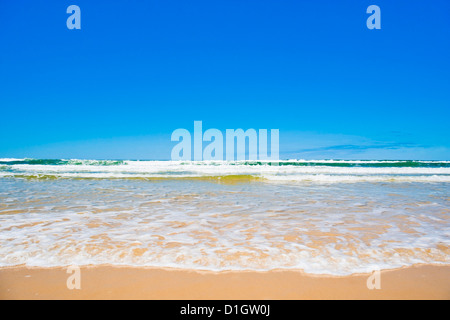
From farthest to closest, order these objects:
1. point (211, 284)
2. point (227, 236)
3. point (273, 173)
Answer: point (273, 173), point (227, 236), point (211, 284)

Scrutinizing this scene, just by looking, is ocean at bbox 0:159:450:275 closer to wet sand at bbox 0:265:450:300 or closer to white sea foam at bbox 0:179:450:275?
white sea foam at bbox 0:179:450:275

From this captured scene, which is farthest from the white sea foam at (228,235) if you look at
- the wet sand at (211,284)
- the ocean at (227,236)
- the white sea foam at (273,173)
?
the white sea foam at (273,173)

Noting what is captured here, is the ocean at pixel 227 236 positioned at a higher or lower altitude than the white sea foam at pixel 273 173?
higher

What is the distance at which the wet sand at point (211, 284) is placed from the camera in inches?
84.1

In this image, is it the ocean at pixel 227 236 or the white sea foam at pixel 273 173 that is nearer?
the ocean at pixel 227 236

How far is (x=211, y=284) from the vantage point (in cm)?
231

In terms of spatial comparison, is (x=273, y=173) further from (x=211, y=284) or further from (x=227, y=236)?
(x=211, y=284)

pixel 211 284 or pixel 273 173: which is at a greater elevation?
pixel 211 284

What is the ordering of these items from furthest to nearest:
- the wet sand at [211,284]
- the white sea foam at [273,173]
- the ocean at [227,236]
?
1. the white sea foam at [273,173]
2. the ocean at [227,236]
3. the wet sand at [211,284]

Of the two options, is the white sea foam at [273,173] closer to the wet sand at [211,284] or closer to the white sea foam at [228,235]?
the white sea foam at [228,235]

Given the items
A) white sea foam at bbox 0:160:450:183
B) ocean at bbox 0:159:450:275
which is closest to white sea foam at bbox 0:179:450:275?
ocean at bbox 0:159:450:275

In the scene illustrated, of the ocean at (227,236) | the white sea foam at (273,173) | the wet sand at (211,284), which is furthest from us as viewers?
the white sea foam at (273,173)

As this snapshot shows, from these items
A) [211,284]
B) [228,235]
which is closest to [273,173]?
[228,235]
